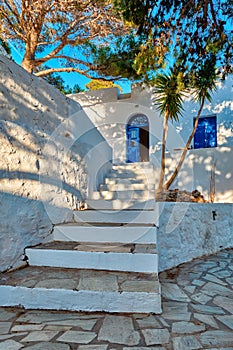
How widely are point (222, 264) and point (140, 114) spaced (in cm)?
759

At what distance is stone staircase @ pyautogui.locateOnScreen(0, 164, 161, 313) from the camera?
2.28 meters

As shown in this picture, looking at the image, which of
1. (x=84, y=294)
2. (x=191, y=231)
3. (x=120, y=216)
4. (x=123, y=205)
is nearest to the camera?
(x=84, y=294)

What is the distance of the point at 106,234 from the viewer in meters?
3.42

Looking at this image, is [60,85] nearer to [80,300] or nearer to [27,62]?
[27,62]

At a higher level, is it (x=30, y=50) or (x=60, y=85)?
(x=60, y=85)

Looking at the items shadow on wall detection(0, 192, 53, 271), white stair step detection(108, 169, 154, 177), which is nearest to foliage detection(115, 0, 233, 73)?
white stair step detection(108, 169, 154, 177)

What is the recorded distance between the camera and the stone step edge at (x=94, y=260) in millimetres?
2732

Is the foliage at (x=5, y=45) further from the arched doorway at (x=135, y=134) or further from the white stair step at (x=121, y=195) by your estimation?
the white stair step at (x=121, y=195)

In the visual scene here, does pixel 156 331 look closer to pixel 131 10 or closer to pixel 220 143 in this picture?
pixel 131 10

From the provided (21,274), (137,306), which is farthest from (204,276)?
(21,274)

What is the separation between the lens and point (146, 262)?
8.96 feet

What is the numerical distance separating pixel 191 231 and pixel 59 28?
7032 millimetres

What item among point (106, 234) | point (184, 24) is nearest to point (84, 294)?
point (106, 234)

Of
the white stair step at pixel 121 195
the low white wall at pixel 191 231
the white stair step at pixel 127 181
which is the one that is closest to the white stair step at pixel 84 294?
the low white wall at pixel 191 231
